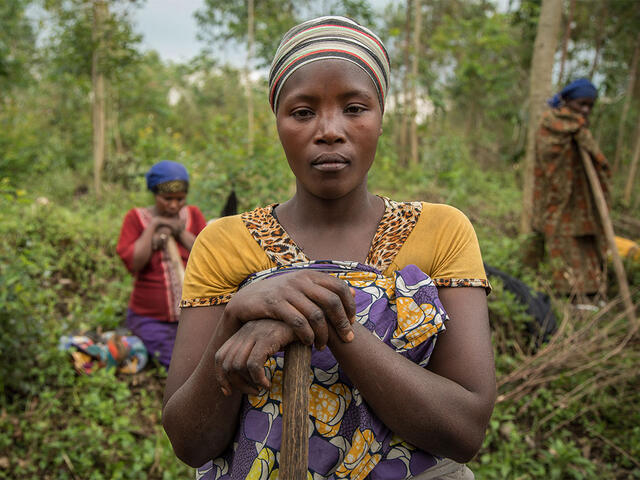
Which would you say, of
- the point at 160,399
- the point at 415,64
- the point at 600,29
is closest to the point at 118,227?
the point at 160,399

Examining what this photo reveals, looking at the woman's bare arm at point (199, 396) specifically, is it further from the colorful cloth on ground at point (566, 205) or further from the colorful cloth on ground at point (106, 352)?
the colorful cloth on ground at point (566, 205)

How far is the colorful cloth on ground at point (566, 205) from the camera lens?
461cm

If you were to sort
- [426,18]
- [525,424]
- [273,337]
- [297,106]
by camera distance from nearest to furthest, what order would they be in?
[273,337] < [297,106] < [525,424] < [426,18]

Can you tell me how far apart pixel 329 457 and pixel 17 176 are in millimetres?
8543

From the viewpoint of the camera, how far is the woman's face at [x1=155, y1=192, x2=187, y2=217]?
3574 millimetres

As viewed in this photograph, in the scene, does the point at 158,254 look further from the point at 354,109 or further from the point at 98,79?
the point at 98,79

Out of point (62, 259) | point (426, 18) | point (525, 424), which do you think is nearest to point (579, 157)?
point (525, 424)

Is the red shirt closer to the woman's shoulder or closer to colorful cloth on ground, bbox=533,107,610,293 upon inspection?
the woman's shoulder

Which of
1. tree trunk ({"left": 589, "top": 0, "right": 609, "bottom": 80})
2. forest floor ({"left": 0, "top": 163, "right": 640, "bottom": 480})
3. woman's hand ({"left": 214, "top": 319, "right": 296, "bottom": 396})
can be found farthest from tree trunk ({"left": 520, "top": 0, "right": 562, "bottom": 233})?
tree trunk ({"left": 589, "top": 0, "right": 609, "bottom": 80})

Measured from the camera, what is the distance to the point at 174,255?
358 cm

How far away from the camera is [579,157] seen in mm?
4734

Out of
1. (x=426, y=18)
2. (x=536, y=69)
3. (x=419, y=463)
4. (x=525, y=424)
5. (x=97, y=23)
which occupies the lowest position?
(x=525, y=424)

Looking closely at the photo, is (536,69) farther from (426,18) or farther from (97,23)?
(426,18)

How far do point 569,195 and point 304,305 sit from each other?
462 cm
